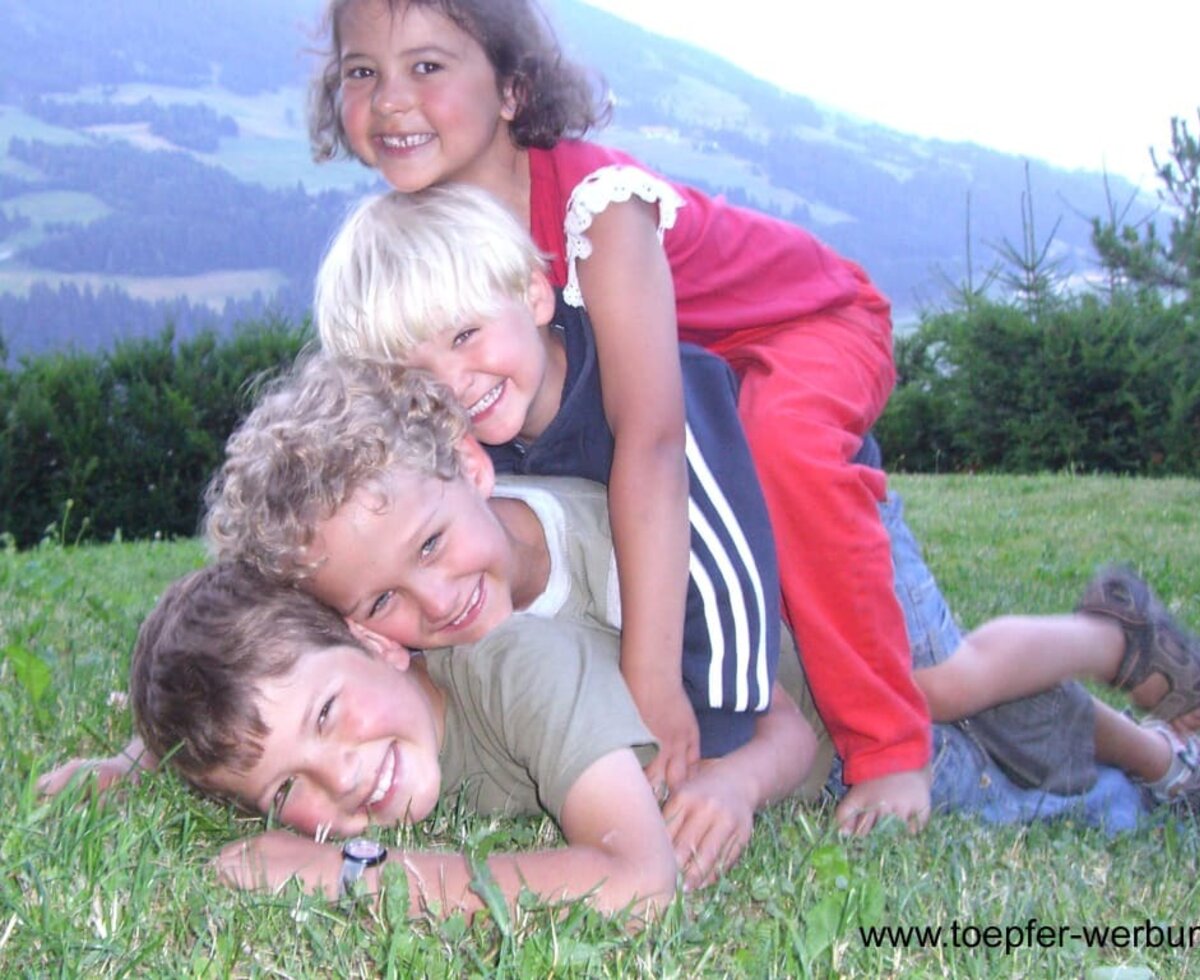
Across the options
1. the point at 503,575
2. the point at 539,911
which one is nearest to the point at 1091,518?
the point at 503,575

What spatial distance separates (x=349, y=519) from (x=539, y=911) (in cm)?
90

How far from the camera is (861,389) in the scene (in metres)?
3.78

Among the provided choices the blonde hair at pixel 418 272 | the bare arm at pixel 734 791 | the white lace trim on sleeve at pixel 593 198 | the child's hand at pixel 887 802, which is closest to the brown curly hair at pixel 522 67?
the white lace trim on sleeve at pixel 593 198

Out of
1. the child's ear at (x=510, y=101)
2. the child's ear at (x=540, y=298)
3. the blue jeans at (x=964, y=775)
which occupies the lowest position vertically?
the blue jeans at (x=964, y=775)

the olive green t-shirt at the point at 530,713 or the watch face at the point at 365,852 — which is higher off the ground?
the olive green t-shirt at the point at 530,713

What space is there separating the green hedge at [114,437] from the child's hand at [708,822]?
7871mm

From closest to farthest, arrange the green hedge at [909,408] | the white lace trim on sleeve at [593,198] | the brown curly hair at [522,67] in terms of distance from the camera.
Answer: the white lace trim on sleeve at [593,198], the brown curly hair at [522,67], the green hedge at [909,408]

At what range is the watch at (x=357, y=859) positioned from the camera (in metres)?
2.31

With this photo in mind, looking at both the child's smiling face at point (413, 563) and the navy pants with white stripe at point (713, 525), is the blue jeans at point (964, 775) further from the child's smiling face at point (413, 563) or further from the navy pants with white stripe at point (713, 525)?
the child's smiling face at point (413, 563)

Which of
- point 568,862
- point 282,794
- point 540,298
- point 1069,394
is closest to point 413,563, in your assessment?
point 282,794

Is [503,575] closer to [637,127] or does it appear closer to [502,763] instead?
[502,763]

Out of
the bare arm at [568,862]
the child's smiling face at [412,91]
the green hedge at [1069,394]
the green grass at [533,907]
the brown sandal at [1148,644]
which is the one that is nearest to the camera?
the green grass at [533,907]

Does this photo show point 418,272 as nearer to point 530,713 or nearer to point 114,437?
point 530,713

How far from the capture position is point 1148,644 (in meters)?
3.89
